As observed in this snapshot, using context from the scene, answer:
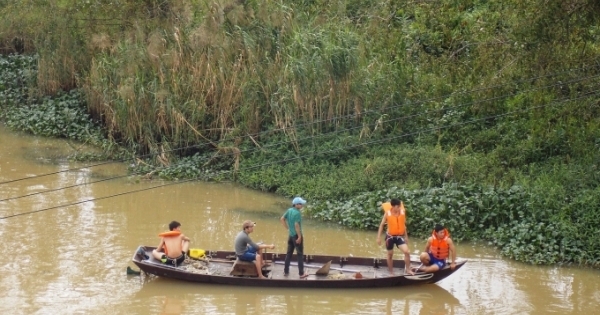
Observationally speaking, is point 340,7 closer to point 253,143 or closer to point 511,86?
point 253,143

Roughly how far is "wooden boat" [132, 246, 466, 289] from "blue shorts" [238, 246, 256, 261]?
0.09m

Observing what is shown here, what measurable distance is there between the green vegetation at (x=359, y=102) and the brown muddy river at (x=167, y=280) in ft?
2.11

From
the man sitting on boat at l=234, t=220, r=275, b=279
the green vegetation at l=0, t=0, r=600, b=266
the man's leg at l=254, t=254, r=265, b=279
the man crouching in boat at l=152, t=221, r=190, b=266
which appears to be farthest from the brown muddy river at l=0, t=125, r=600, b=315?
the green vegetation at l=0, t=0, r=600, b=266

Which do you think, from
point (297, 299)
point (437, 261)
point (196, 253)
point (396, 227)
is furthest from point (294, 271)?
point (437, 261)

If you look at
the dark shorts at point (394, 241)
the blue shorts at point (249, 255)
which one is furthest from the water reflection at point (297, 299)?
the dark shorts at point (394, 241)

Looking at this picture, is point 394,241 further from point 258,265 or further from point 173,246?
Result: point 173,246

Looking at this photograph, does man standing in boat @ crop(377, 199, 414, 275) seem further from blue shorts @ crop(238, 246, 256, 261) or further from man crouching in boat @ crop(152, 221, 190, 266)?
man crouching in boat @ crop(152, 221, 190, 266)

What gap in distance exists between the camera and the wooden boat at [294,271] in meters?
14.0

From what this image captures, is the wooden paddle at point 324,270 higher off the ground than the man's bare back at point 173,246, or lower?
lower

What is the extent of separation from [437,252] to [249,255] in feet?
9.56

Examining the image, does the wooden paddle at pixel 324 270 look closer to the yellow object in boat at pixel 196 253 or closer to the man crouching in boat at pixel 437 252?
the man crouching in boat at pixel 437 252

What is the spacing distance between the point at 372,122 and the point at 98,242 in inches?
283

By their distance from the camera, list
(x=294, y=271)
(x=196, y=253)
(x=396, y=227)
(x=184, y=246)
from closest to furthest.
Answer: (x=396, y=227), (x=294, y=271), (x=184, y=246), (x=196, y=253)

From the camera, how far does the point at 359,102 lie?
20.7 meters
